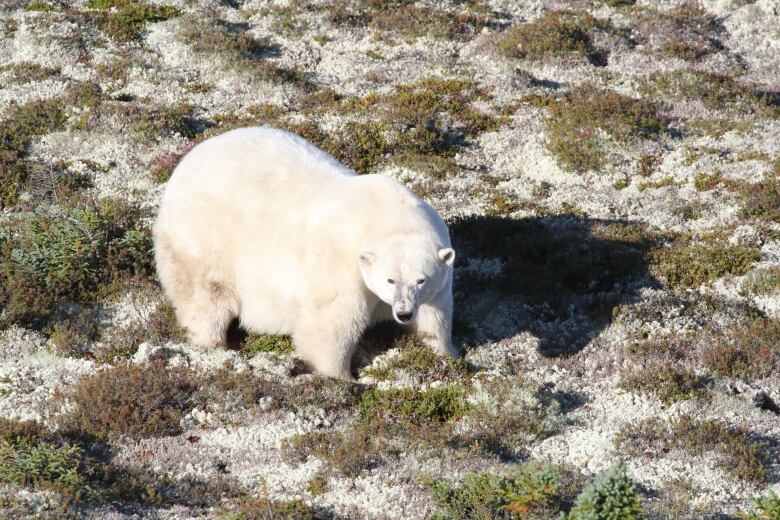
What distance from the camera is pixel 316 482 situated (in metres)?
8.30

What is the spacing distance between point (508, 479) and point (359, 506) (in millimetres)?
1332

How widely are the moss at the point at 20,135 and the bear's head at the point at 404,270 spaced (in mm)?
8318

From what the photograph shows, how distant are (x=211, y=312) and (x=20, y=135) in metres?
8.08

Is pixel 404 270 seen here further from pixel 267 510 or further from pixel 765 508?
pixel 765 508

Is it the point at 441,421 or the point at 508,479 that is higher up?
the point at 508,479

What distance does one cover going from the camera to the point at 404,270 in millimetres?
9016

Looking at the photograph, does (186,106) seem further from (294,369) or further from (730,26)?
(730,26)

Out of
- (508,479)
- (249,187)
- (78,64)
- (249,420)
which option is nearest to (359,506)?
(508,479)

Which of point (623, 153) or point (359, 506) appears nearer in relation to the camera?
point (359, 506)

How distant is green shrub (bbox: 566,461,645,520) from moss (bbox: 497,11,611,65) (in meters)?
14.5

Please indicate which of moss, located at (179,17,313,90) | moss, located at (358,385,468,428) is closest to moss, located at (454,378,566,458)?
moss, located at (358,385,468,428)

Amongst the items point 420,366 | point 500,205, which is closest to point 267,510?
point 420,366

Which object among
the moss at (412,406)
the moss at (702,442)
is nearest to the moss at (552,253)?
the moss at (412,406)

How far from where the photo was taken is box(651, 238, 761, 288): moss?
12.1 m
